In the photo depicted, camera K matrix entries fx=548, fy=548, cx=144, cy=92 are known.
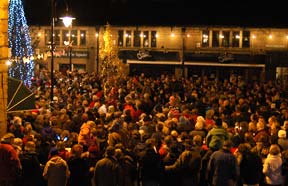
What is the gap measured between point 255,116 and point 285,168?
4.64 meters

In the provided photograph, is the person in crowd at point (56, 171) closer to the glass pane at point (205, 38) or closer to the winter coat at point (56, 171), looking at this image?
the winter coat at point (56, 171)

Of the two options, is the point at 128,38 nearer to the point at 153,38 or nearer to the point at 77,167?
the point at 153,38

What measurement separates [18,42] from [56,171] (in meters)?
15.6

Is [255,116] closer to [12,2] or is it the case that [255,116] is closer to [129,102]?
[129,102]

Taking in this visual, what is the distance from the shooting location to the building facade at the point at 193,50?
41812mm

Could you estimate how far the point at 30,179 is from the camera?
34.9ft

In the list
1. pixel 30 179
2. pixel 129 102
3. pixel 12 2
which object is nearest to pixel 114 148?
pixel 30 179

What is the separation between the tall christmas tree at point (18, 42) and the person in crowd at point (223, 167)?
48.9 ft

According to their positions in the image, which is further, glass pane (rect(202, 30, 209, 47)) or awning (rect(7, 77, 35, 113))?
glass pane (rect(202, 30, 209, 47))

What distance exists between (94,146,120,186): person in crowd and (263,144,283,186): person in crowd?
9.97 feet

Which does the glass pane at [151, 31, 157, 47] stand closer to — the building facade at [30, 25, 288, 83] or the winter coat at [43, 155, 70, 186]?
the building facade at [30, 25, 288, 83]

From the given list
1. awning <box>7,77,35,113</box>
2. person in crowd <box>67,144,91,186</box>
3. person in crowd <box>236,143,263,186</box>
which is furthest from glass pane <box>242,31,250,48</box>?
person in crowd <box>67,144,91,186</box>

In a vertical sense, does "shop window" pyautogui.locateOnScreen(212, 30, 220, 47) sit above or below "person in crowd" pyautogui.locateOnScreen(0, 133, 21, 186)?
above

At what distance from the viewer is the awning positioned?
1209 cm
